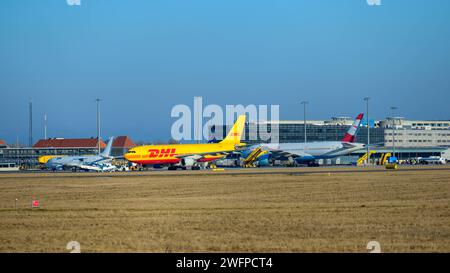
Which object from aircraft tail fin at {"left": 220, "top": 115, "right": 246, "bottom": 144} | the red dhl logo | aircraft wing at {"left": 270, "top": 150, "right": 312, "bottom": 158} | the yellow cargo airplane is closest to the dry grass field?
the yellow cargo airplane

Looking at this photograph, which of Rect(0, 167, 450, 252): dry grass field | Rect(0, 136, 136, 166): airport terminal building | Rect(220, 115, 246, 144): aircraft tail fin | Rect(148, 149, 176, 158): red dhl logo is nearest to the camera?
Rect(0, 167, 450, 252): dry grass field

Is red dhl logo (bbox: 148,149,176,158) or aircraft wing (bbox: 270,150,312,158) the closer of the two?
red dhl logo (bbox: 148,149,176,158)

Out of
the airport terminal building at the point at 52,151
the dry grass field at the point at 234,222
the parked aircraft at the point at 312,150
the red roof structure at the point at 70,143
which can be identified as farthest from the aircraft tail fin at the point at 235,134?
the dry grass field at the point at 234,222

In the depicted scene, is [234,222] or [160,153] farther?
[160,153]

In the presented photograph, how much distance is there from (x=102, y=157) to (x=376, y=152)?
7976cm

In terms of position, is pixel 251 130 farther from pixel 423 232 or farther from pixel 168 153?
pixel 423 232

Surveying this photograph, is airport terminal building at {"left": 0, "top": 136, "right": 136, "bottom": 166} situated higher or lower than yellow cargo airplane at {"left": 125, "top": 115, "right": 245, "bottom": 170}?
lower

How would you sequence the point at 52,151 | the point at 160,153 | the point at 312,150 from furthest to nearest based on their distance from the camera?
the point at 52,151 → the point at 312,150 → the point at 160,153

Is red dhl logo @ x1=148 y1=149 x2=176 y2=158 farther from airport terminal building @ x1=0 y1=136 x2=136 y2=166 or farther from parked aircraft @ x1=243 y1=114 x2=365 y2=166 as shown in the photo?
airport terminal building @ x1=0 y1=136 x2=136 y2=166

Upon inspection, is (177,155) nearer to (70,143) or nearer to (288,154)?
(288,154)

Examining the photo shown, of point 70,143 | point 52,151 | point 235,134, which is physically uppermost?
point 235,134

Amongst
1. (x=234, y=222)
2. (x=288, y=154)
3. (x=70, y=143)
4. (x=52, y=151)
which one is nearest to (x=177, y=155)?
(x=288, y=154)

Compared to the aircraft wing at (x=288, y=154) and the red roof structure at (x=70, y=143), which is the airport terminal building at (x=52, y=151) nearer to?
the red roof structure at (x=70, y=143)
